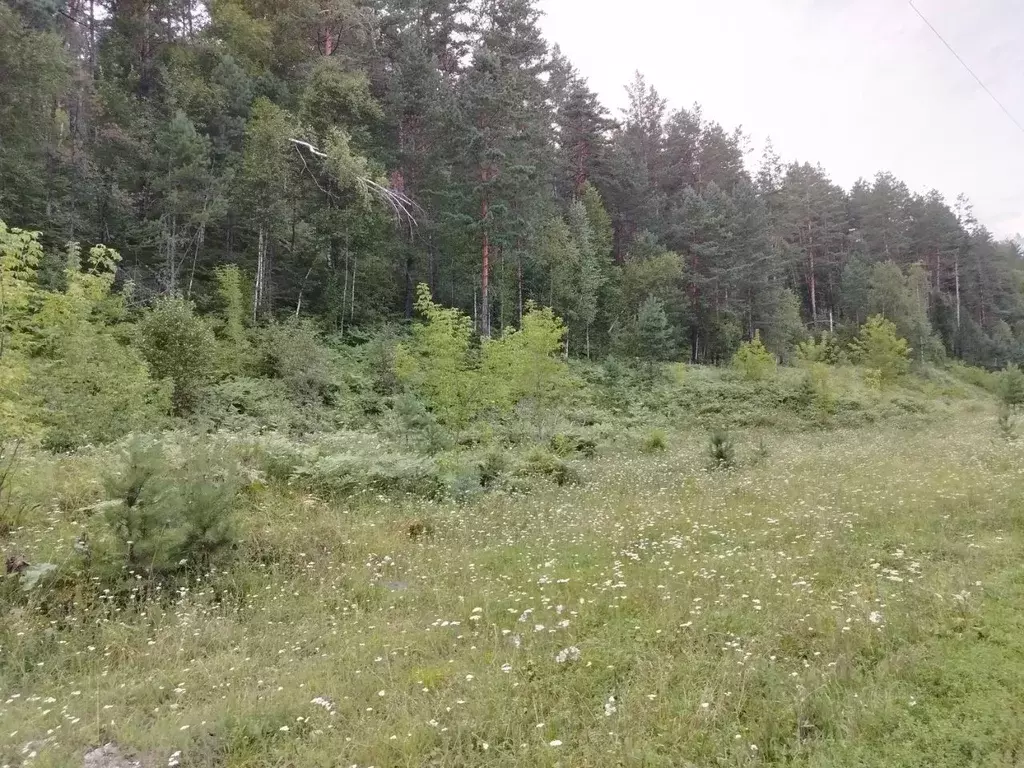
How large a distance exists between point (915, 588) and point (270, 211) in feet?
91.0

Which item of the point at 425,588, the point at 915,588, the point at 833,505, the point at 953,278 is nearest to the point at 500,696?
the point at 425,588

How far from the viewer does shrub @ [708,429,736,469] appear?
12.8 m

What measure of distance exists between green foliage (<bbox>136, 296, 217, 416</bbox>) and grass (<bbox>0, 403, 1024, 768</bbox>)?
10.9 m

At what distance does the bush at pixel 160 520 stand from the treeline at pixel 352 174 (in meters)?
16.3

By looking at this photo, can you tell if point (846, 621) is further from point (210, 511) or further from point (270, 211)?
point (270, 211)

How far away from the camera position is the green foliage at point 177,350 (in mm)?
18609

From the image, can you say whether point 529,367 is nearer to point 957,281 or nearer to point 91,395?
point 91,395

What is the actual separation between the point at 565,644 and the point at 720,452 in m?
9.08

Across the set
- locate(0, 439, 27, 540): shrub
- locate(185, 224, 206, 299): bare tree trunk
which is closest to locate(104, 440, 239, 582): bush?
locate(0, 439, 27, 540): shrub

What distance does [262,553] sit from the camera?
7477 millimetres

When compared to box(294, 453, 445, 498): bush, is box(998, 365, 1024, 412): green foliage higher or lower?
higher

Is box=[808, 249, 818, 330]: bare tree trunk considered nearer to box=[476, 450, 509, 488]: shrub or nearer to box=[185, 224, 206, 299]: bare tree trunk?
box=[185, 224, 206, 299]: bare tree trunk

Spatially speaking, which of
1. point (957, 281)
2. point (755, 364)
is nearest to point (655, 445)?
point (755, 364)

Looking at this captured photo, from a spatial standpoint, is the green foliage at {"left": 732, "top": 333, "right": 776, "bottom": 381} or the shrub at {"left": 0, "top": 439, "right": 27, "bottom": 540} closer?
the shrub at {"left": 0, "top": 439, "right": 27, "bottom": 540}
